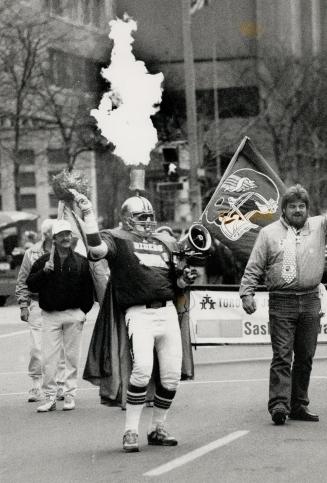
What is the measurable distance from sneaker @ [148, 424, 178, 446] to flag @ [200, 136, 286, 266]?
236 inches

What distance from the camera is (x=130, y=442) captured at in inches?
358

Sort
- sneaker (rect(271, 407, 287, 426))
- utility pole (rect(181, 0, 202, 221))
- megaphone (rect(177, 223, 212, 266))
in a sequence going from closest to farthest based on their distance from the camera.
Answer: megaphone (rect(177, 223, 212, 266))
sneaker (rect(271, 407, 287, 426))
utility pole (rect(181, 0, 202, 221))

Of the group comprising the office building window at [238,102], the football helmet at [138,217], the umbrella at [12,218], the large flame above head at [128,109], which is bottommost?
the umbrella at [12,218]

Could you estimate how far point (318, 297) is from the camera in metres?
10.4

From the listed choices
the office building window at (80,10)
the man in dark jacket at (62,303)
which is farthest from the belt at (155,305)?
the office building window at (80,10)

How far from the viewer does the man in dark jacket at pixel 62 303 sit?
11.6 meters

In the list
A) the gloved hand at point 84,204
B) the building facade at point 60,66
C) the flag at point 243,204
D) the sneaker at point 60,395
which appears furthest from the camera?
the building facade at point 60,66

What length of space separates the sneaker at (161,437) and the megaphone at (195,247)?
1206 millimetres

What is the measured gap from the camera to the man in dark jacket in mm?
11578

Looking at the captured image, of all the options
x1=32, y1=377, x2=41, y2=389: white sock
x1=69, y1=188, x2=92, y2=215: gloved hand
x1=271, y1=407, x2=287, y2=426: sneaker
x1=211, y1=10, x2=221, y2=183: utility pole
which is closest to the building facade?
x1=211, y1=10, x2=221, y2=183: utility pole

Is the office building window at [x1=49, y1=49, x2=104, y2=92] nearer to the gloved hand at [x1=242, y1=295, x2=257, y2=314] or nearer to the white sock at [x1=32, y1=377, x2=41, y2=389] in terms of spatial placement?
the white sock at [x1=32, y1=377, x2=41, y2=389]

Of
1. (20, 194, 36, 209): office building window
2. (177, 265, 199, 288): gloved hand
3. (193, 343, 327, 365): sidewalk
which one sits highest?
(177, 265, 199, 288): gloved hand

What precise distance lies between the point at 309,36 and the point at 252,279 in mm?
36737

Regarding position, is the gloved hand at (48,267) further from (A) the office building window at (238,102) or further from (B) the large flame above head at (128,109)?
(A) the office building window at (238,102)
